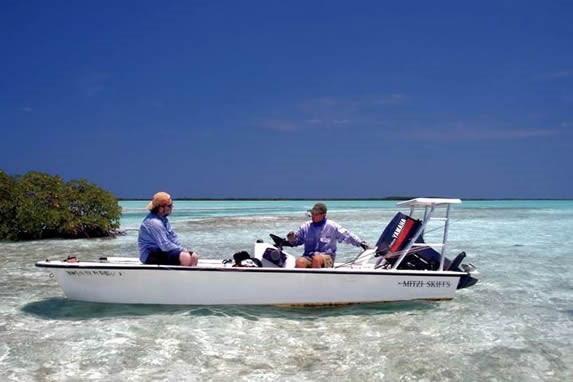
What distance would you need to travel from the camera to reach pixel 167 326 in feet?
24.2

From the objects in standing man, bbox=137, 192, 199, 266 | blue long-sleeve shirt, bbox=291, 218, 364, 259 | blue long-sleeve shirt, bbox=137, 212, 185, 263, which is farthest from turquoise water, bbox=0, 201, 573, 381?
blue long-sleeve shirt, bbox=291, 218, 364, 259

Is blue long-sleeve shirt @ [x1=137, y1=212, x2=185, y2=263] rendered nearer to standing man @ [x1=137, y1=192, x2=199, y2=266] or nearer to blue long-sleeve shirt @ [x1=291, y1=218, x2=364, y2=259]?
standing man @ [x1=137, y1=192, x2=199, y2=266]

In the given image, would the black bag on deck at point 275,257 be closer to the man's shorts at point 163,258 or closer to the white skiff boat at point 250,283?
the white skiff boat at point 250,283

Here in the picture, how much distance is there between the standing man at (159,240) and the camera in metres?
7.77

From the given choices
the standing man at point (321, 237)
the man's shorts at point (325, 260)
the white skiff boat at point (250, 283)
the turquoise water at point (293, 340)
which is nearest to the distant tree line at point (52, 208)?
the turquoise water at point (293, 340)

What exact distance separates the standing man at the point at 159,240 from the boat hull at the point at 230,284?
236mm

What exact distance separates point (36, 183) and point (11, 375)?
59.4 feet

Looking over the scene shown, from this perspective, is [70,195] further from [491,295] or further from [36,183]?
[491,295]

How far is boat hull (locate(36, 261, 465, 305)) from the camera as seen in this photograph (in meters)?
7.77

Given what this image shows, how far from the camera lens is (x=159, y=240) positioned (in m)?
7.75

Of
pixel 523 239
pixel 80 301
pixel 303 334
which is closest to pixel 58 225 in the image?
pixel 80 301

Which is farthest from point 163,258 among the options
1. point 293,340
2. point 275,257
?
point 293,340

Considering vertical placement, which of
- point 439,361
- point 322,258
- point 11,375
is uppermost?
point 322,258

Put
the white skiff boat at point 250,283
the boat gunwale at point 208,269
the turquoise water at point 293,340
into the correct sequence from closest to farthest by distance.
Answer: the turquoise water at point 293,340, the boat gunwale at point 208,269, the white skiff boat at point 250,283
